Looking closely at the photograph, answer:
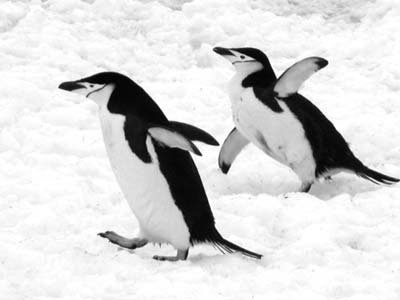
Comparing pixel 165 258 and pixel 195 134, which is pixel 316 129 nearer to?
pixel 195 134

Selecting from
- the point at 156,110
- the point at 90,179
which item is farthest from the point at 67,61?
the point at 156,110

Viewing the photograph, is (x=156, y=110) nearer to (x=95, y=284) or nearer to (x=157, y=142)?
(x=157, y=142)

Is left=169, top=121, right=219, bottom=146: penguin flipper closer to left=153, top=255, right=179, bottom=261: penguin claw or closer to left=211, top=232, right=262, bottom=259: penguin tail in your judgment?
left=211, top=232, right=262, bottom=259: penguin tail

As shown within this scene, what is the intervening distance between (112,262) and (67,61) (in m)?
4.00

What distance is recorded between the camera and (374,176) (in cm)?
575

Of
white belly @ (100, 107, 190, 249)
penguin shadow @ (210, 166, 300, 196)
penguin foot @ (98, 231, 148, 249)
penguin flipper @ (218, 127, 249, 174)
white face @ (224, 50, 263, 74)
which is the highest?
white face @ (224, 50, 263, 74)

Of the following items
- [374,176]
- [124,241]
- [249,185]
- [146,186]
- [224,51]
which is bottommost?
[249,185]

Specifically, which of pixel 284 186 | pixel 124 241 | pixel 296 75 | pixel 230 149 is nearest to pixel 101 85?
pixel 124 241

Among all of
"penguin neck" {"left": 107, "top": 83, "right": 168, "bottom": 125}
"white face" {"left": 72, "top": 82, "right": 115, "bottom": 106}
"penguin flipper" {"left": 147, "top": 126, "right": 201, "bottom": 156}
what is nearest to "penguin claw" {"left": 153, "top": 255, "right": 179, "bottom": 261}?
"penguin flipper" {"left": 147, "top": 126, "right": 201, "bottom": 156}

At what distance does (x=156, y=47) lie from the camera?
28.4 ft

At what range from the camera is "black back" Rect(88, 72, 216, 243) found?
438 centimetres

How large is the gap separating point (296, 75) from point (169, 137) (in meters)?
1.58

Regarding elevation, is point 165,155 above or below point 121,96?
below

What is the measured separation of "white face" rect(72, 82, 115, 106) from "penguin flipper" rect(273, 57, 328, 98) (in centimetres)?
148
